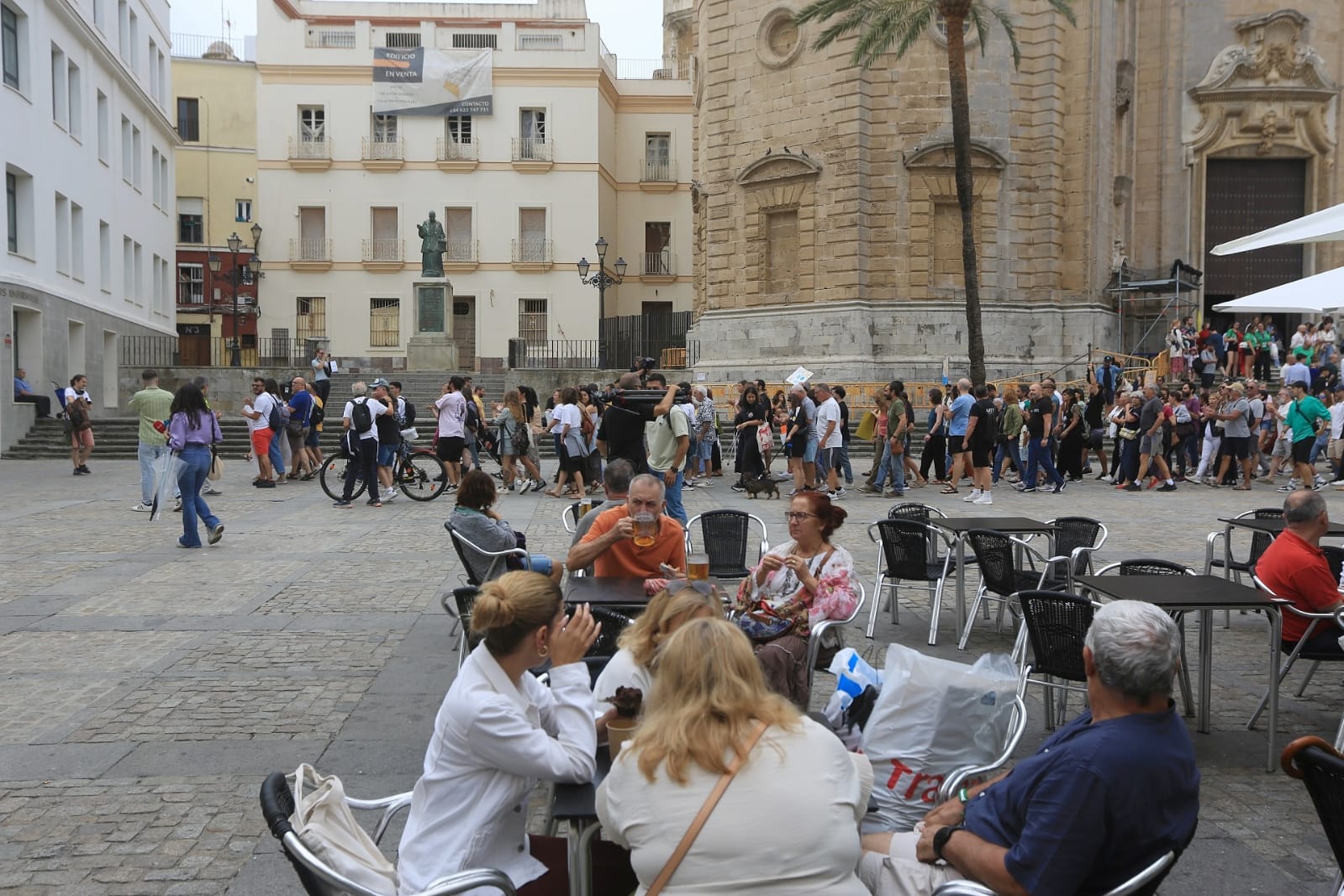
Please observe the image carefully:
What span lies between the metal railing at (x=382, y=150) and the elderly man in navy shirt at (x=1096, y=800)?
147 feet

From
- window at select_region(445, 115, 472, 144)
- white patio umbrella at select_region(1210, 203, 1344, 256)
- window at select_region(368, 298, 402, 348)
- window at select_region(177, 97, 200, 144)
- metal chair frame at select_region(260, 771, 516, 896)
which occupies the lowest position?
metal chair frame at select_region(260, 771, 516, 896)

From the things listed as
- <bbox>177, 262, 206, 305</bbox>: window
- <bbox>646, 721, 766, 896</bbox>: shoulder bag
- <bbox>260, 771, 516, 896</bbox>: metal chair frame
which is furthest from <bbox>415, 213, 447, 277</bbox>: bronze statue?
<bbox>646, 721, 766, 896</bbox>: shoulder bag

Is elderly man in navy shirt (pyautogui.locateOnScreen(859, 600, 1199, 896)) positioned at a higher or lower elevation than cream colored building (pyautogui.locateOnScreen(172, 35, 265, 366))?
lower

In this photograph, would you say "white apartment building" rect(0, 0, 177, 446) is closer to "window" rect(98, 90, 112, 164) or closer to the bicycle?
"window" rect(98, 90, 112, 164)

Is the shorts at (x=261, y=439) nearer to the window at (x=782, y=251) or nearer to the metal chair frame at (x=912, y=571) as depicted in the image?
the metal chair frame at (x=912, y=571)

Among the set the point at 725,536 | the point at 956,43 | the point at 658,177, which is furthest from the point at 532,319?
the point at 725,536

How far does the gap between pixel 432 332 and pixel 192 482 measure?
23048mm

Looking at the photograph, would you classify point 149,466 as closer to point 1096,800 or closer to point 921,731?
Answer: point 921,731

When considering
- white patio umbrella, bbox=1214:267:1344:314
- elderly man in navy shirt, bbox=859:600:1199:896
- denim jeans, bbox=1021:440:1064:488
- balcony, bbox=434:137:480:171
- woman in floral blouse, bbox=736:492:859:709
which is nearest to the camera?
elderly man in navy shirt, bbox=859:600:1199:896

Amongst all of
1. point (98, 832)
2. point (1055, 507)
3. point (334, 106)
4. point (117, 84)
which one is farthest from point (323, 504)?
point (334, 106)

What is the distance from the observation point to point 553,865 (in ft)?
10.5

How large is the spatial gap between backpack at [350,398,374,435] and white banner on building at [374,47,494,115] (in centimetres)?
3191

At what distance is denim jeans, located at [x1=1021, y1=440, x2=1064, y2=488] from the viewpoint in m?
18.5

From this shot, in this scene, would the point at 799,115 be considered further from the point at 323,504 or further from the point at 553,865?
the point at 553,865
